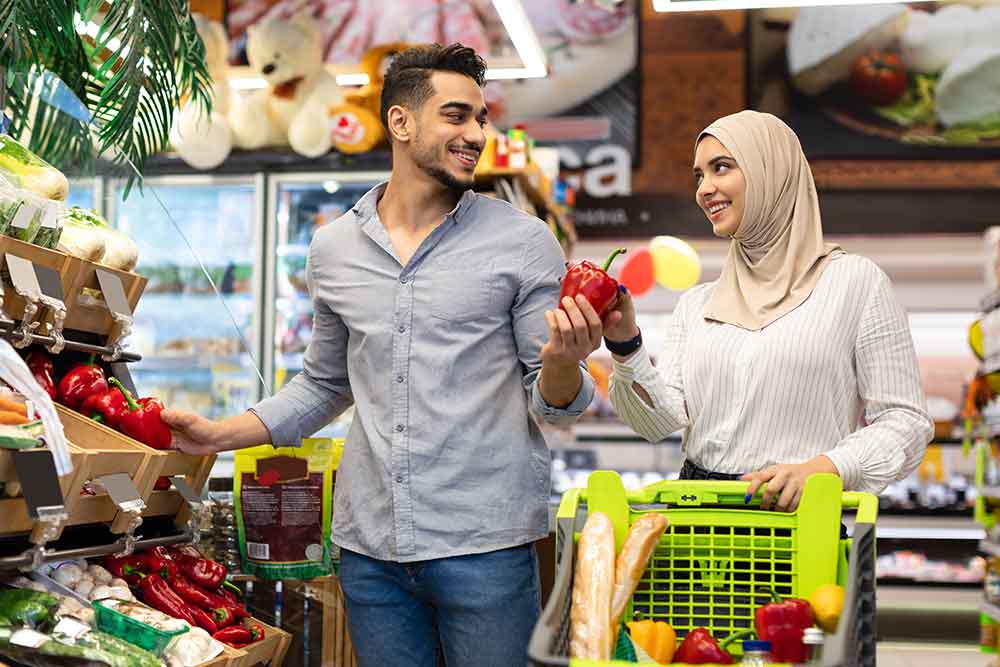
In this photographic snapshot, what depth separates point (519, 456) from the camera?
242 cm

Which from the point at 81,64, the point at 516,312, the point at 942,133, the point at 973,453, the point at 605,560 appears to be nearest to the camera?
the point at 605,560

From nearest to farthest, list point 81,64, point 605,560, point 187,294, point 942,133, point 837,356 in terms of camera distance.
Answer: point 605,560 < point 837,356 < point 81,64 < point 187,294 < point 942,133

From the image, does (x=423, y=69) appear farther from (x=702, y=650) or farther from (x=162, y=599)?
(x=702, y=650)

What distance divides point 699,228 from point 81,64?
5.63m

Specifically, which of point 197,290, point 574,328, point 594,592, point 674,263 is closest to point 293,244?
point 197,290

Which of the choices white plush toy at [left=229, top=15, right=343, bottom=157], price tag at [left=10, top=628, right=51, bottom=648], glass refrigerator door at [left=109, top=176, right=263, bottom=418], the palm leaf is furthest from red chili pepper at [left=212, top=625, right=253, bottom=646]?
white plush toy at [left=229, top=15, right=343, bottom=157]

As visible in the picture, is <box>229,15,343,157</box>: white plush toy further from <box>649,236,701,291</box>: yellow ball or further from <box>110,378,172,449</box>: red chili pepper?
<box>110,378,172,449</box>: red chili pepper

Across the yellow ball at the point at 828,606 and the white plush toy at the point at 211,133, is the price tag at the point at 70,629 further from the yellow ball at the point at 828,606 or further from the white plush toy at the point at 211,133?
the white plush toy at the point at 211,133

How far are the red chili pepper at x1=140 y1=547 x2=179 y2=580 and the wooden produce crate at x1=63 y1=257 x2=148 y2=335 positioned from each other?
487 millimetres

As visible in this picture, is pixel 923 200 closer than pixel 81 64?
No

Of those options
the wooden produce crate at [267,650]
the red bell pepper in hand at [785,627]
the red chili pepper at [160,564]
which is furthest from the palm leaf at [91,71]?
the red bell pepper in hand at [785,627]

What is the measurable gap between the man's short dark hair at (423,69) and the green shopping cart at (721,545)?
949 mm

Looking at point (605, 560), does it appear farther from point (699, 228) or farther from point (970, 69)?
point (970, 69)

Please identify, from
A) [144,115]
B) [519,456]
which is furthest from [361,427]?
[144,115]
